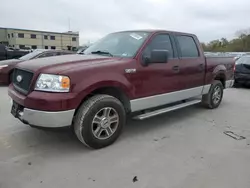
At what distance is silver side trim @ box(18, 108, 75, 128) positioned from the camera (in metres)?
3.02

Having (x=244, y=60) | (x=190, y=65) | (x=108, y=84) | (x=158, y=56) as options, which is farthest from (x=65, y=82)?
(x=244, y=60)

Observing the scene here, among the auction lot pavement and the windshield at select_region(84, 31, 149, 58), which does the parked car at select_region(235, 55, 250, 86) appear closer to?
the auction lot pavement

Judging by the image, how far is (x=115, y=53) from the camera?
13.5 feet

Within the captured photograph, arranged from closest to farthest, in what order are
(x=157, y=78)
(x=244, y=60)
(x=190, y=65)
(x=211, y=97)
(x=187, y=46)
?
(x=157, y=78), (x=190, y=65), (x=187, y=46), (x=211, y=97), (x=244, y=60)

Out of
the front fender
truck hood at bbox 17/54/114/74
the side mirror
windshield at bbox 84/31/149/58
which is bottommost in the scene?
the front fender

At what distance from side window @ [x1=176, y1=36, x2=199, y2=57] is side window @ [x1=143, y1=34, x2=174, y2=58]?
35 centimetres

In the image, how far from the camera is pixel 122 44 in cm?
426

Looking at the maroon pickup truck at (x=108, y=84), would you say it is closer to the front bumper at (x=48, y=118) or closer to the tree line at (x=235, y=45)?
the front bumper at (x=48, y=118)

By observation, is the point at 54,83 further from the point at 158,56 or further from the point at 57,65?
the point at 158,56

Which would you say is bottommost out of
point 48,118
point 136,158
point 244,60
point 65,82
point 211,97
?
point 136,158

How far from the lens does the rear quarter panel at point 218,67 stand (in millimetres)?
5523

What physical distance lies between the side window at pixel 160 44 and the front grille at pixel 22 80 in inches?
71.5

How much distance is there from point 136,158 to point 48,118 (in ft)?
4.13

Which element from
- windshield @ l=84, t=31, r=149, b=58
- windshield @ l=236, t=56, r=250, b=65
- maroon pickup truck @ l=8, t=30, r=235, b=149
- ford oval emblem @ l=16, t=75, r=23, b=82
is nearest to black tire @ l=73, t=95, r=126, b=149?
maroon pickup truck @ l=8, t=30, r=235, b=149
